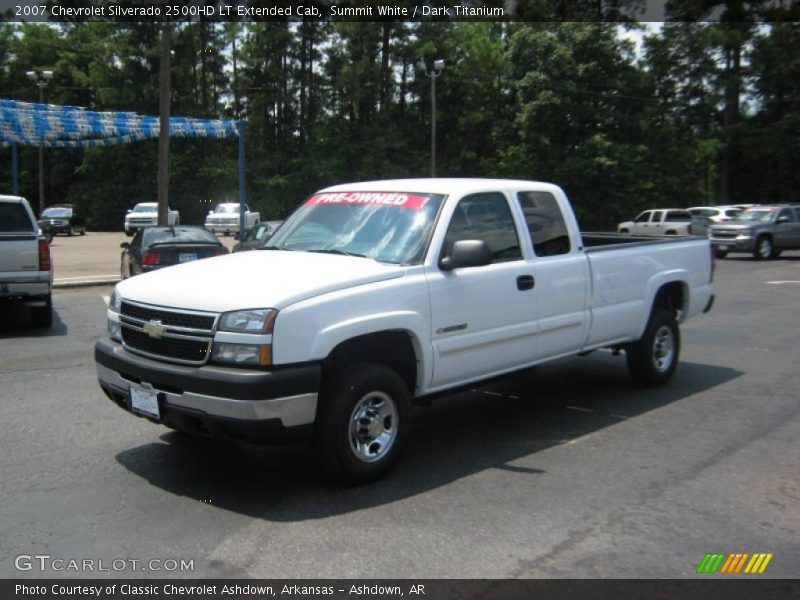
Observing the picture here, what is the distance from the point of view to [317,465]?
15.6 ft

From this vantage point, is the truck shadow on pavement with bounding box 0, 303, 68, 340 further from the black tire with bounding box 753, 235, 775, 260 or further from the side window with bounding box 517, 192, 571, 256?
the black tire with bounding box 753, 235, 775, 260

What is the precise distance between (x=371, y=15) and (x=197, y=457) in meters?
42.6

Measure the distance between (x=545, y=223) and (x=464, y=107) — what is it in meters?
42.8

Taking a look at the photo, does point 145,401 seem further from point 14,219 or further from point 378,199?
point 14,219

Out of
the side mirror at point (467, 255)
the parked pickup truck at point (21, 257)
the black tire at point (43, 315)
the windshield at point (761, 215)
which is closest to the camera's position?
the side mirror at point (467, 255)

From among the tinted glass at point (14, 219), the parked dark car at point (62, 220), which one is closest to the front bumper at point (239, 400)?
the tinted glass at point (14, 219)

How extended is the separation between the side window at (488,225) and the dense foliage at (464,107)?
3190 centimetres

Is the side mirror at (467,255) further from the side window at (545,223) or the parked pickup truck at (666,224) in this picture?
the parked pickup truck at (666,224)

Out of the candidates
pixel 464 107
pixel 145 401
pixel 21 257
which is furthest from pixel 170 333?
pixel 464 107

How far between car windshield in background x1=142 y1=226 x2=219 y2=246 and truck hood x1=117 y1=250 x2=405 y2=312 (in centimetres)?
908

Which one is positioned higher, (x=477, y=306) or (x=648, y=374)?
(x=477, y=306)

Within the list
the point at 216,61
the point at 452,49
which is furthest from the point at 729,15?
the point at 216,61

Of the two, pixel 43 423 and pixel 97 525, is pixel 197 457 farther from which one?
pixel 43 423

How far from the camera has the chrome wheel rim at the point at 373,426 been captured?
4.82m
